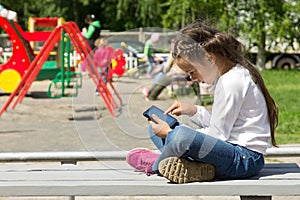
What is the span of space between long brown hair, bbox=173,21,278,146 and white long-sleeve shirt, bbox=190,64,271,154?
1.7 inches

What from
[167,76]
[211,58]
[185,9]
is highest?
[211,58]

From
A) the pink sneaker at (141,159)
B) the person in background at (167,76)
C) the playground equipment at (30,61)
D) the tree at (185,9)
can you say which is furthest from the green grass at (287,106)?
the tree at (185,9)

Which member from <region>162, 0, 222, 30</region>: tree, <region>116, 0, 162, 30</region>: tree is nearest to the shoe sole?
<region>162, 0, 222, 30</region>: tree

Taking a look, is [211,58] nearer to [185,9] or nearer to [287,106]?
[287,106]

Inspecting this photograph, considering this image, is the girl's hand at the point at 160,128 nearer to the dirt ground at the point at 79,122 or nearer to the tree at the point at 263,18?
the dirt ground at the point at 79,122

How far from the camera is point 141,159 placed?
Answer: 11.2 feet

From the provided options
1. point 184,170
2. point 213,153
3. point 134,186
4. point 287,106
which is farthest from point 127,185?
point 287,106

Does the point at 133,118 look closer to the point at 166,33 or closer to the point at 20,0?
the point at 166,33

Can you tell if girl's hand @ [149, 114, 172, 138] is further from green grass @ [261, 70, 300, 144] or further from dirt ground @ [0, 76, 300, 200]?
green grass @ [261, 70, 300, 144]

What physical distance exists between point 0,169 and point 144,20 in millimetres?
37108

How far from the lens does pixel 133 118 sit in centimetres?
352

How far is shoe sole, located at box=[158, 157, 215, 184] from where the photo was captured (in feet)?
10.3

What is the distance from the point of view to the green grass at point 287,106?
7.72 metres

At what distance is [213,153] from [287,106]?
8.25 metres
